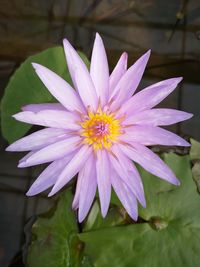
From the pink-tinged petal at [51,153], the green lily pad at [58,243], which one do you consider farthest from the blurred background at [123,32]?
the pink-tinged petal at [51,153]

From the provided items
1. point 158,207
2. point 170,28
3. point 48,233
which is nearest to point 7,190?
point 48,233

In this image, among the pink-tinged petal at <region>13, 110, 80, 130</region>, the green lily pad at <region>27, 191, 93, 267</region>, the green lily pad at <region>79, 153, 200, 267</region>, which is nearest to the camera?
the pink-tinged petal at <region>13, 110, 80, 130</region>

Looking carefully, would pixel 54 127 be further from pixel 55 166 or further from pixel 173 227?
pixel 173 227

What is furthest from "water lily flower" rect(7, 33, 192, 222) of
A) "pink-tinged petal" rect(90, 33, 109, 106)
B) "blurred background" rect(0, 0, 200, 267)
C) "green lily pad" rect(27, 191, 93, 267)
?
"blurred background" rect(0, 0, 200, 267)

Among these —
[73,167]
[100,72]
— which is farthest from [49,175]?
[100,72]

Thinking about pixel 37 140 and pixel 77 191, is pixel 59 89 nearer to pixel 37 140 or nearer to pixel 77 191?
pixel 37 140

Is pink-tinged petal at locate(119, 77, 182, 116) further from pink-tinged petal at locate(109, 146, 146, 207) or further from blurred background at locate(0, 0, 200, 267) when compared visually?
blurred background at locate(0, 0, 200, 267)

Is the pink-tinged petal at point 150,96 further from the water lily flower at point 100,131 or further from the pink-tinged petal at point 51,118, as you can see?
the pink-tinged petal at point 51,118
